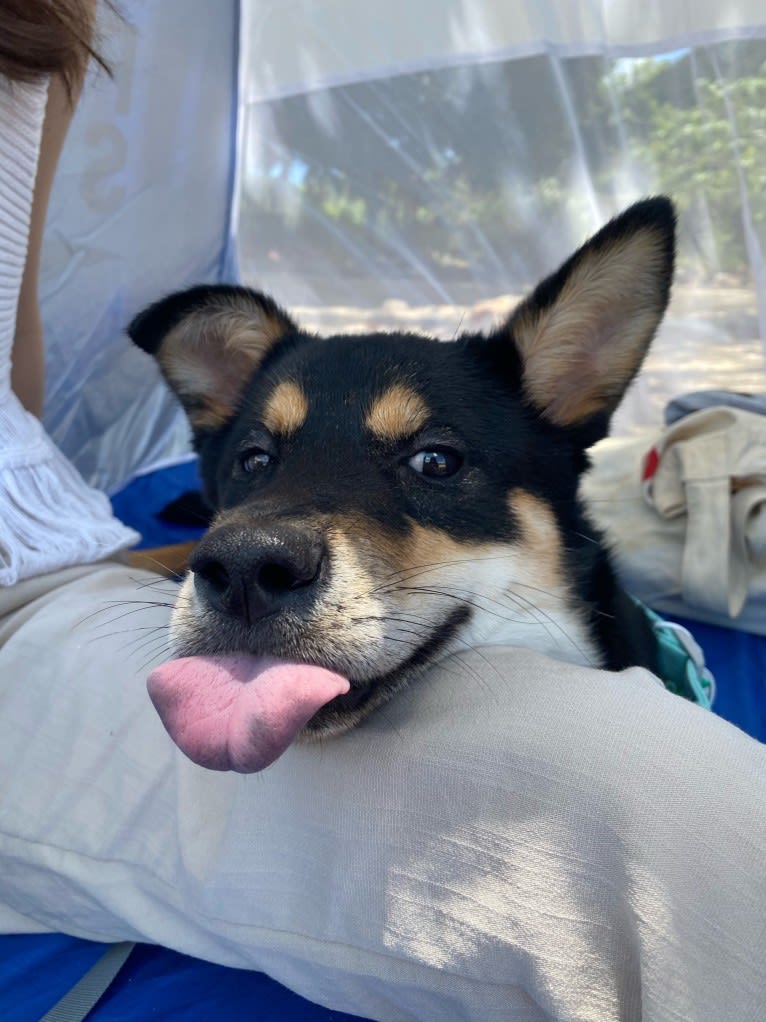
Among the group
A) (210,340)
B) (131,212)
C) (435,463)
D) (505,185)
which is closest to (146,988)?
(435,463)

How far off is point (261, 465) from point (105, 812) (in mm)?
686

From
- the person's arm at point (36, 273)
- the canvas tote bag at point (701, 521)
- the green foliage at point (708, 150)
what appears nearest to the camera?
the person's arm at point (36, 273)

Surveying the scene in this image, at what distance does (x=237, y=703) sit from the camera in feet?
3.60

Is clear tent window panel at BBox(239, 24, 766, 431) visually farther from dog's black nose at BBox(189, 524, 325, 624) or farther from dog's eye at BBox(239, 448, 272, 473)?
dog's black nose at BBox(189, 524, 325, 624)

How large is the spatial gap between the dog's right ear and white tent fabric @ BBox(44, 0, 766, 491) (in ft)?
5.20

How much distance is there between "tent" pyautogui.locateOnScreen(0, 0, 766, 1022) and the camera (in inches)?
128

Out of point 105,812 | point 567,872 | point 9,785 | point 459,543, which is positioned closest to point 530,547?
point 459,543

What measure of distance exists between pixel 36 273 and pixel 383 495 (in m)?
1.43

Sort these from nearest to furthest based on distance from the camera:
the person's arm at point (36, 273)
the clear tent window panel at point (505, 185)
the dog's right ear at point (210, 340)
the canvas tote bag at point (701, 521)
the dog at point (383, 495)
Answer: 1. the dog at point (383, 495)
2. the dog's right ear at point (210, 340)
3. the person's arm at point (36, 273)
4. the canvas tote bag at point (701, 521)
5. the clear tent window panel at point (505, 185)

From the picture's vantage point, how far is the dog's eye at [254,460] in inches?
65.5

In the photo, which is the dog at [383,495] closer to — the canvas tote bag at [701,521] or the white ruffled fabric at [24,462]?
the white ruffled fabric at [24,462]

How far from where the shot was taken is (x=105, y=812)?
4.58 feet

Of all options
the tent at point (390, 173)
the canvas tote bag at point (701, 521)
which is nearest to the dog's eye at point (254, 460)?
the canvas tote bag at point (701, 521)

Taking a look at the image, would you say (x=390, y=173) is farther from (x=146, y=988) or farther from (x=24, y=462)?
(x=146, y=988)
